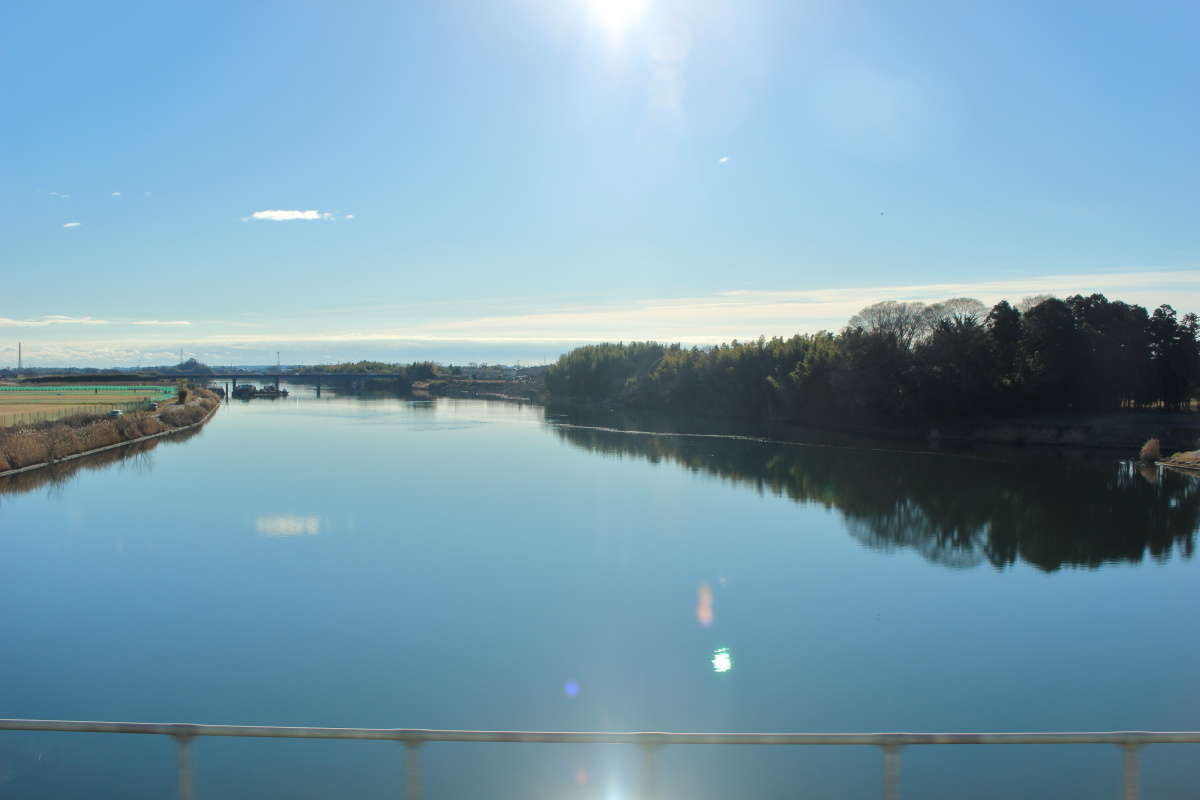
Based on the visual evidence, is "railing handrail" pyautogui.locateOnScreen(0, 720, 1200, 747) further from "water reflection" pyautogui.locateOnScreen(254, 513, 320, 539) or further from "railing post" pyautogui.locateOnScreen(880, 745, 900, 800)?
"water reflection" pyautogui.locateOnScreen(254, 513, 320, 539)

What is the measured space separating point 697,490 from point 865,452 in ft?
46.2

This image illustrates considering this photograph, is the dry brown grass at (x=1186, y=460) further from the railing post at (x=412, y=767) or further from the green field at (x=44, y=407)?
the green field at (x=44, y=407)

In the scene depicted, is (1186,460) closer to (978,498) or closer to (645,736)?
(978,498)

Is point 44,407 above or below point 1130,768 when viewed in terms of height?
below

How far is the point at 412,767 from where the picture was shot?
3.06 metres

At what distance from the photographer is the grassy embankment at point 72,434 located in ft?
89.8

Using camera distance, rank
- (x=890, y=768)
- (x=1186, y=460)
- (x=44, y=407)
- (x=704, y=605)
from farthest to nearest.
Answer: (x=44, y=407)
(x=1186, y=460)
(x=704, y=605)
(x=890, y=768)

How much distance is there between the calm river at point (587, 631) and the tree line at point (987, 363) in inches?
599

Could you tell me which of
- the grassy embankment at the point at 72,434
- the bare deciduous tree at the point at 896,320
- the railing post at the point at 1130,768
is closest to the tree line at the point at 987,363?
the bare deciduous tree at the point at 896,320

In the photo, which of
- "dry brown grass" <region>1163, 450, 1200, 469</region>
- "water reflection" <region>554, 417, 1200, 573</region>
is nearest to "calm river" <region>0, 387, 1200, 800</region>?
"water reflection" <region>554, 417, 1200, 573</region>

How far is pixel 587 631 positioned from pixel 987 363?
34.0m

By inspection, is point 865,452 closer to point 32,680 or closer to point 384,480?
point 384,480

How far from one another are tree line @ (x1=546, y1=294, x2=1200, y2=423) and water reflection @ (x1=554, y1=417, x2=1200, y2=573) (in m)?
5.56

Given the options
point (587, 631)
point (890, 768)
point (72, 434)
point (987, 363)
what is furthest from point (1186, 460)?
point (72, 434)
